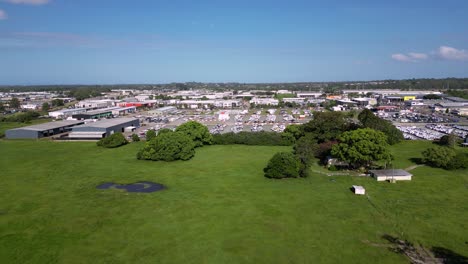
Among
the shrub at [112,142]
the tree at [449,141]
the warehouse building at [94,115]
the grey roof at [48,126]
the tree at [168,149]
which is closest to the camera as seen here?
the tree at [168,149]

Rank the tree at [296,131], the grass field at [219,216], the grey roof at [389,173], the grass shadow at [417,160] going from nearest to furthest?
the grass field at [219,216]
the grey roof at [389,173]
the grass shadow at [417,160]
the tree at [296,131]

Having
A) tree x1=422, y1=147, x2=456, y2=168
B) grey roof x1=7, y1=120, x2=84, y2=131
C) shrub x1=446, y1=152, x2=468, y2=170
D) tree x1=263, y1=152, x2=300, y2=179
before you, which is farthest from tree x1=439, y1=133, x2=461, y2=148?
grey roof x1=7, y1=120, x2=84, y2=131

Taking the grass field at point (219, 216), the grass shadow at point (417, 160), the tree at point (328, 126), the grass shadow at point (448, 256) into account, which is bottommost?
the grass field at point (219, 216)

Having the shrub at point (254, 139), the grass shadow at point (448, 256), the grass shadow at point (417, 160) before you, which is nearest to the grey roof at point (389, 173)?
the grass shadow at point (417, 160)

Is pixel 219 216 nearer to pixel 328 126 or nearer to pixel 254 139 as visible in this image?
pixel 328 126

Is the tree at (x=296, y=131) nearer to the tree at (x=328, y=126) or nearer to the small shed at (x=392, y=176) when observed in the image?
the tree at (x=328, y=126)

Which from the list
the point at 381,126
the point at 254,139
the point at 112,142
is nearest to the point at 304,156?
the point at 254,139

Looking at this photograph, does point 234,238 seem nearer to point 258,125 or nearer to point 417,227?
point 417,227

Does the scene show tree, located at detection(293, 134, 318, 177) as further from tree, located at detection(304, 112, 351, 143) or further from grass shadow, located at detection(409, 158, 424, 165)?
grass shadow, located at detection(409, 158, 424, 165)
